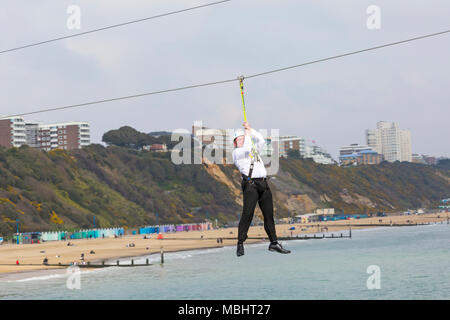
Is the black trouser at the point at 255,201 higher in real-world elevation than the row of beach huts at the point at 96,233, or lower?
higher

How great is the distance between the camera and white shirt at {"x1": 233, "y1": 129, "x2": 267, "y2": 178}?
954 cm

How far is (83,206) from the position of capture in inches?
6102

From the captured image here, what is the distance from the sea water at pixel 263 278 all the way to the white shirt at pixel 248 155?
155 feet

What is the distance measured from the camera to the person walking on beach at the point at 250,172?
31.4 ft

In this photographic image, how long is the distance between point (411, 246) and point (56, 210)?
83206 millimetres

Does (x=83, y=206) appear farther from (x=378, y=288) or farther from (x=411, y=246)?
(x=378, y=288)

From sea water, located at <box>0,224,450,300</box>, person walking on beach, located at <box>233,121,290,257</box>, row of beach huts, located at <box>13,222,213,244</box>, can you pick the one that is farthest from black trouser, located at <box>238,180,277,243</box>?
row of beach huts, located at <box>13,222,213,244</box>

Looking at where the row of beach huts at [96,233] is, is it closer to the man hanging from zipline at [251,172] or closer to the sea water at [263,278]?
the sea water at [263,278]

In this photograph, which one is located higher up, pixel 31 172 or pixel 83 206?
pixel 31 172

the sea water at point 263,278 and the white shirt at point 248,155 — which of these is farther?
the sea water at point 263,278

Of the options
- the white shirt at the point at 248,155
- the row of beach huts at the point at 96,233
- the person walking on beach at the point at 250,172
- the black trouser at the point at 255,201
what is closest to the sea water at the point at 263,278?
the row of beach huts at the point at 96,233

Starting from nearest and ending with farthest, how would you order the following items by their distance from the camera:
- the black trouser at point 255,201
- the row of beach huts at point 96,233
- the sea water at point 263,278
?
1. the black trouser at point 255,201
2. the sea water at point 263,278
3. the row of beach huts at point 96,233

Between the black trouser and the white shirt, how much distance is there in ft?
0.65
